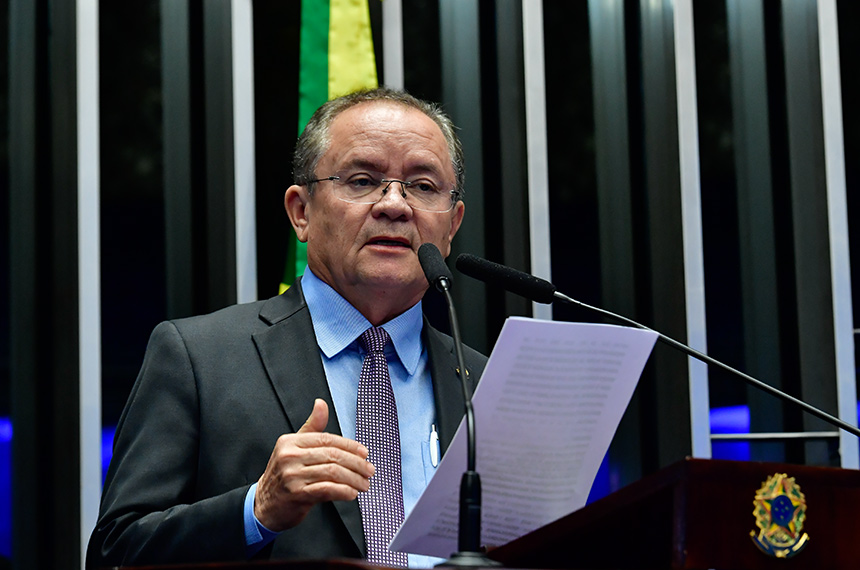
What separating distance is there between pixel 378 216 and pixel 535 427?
807 millimetres

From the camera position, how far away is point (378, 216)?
1.89 meters

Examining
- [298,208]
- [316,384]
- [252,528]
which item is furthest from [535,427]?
[298,208]

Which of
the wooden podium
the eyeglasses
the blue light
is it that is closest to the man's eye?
the eyeglasses

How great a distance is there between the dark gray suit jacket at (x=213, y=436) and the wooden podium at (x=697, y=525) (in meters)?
0.53

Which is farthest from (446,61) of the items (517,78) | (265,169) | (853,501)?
(853,501)

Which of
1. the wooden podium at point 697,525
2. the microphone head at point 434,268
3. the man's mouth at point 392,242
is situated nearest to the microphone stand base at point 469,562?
the wooden podium at point 697,525

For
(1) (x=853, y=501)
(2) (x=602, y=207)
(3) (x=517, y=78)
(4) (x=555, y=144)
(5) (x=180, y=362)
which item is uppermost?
(3) (x=517, y=78)

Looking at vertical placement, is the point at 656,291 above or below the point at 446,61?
below

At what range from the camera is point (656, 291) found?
8.33 feet

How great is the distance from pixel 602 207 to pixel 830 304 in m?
0.68

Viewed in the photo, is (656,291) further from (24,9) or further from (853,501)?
(24,9)

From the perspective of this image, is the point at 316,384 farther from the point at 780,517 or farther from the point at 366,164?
the point at 780,517

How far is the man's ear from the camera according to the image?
2.05 m

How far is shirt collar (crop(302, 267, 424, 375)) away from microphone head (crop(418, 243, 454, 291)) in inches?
17.1
